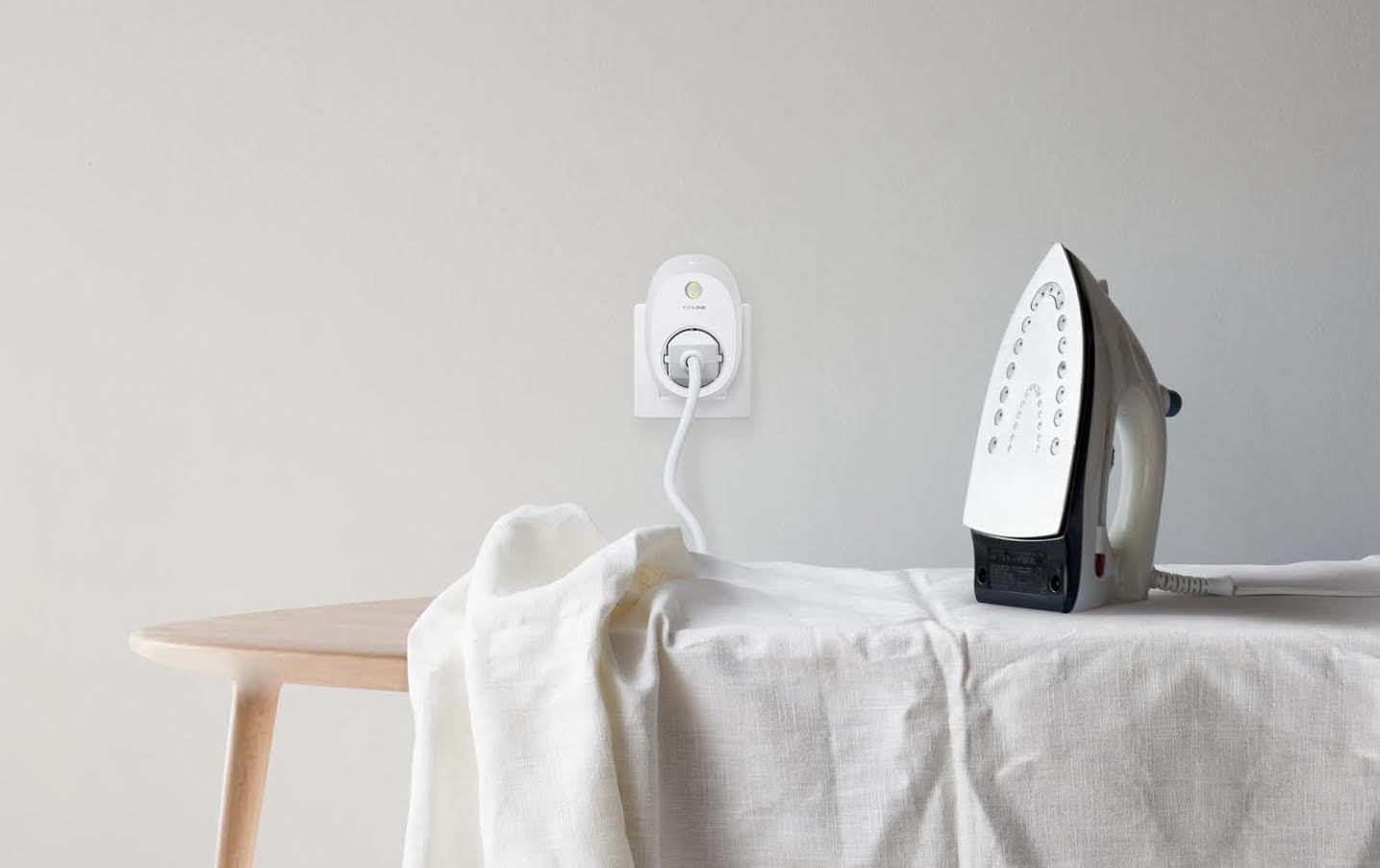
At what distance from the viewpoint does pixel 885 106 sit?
0.98 m

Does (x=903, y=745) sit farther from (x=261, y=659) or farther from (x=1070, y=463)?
(x=261, y=659)

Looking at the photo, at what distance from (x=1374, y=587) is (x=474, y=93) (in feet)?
2.64

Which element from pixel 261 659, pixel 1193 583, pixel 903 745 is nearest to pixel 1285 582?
pixel 1193 583

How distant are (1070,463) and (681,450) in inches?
17.7

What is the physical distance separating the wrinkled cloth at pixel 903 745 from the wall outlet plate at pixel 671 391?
Result: 1.58ft

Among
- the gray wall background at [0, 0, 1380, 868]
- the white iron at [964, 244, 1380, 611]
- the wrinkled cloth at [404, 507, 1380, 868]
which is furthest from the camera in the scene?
the gray wall background at [0, 0, 1380, 868]

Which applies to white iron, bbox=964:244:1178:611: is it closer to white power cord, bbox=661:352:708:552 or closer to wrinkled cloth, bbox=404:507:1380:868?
wrinkled cloth, bbox=404:507:1380:868

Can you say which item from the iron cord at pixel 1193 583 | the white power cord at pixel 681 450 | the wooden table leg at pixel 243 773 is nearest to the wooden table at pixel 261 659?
the wooden table leg at pixel 243 773

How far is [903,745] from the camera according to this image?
500 millimetres

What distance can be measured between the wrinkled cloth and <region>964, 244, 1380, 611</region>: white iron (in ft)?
0.30

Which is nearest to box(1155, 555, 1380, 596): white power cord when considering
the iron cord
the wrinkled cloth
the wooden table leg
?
the iron cord

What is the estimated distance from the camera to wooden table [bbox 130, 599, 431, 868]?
1.86 ft

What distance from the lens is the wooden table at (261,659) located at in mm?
568

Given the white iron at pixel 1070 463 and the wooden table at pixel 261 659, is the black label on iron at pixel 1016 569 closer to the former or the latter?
the white iron at pixel 1070 463
